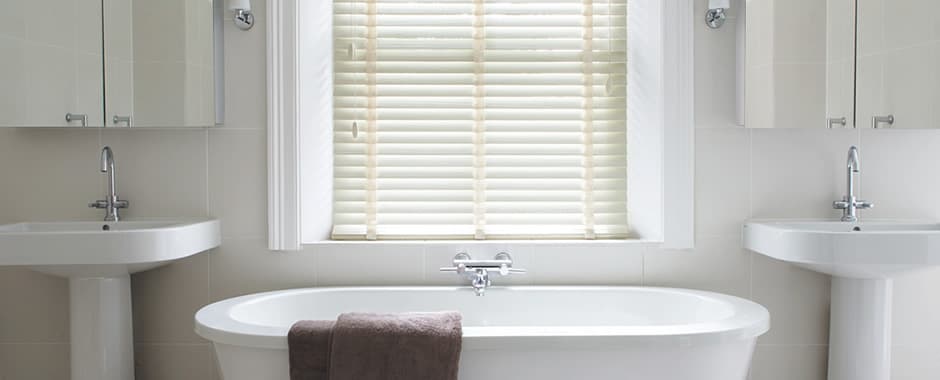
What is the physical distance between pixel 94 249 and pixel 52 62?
29.7 inches

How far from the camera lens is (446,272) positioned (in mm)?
2678

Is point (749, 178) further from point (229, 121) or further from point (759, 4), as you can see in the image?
point (229, 121)

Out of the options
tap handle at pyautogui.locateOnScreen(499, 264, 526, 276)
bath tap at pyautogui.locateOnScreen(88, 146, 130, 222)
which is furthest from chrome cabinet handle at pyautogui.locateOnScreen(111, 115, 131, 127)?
tap handle at pyautogui.locateOnScreen(499, 264, 526, 276)

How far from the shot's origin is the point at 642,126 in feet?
9.09

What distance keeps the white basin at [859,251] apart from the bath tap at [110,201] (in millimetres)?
2344

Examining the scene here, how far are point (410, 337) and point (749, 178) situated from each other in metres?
1.50

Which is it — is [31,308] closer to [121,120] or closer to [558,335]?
[121,120]

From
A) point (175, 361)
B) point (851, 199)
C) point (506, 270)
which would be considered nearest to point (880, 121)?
point (851, 199)

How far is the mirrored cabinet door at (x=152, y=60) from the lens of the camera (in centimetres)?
251

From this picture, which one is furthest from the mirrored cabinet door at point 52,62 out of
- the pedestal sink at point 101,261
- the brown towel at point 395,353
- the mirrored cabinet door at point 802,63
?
the mirrored cabinet door at point 802,63

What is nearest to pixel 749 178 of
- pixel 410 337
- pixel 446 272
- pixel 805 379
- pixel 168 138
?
pixel 805 379

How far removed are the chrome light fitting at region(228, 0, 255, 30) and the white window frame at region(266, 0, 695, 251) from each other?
0.24 feet

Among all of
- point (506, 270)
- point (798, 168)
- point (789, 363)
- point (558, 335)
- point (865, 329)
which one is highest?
point (798, 168)

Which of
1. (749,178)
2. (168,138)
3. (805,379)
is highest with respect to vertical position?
(168,138)
